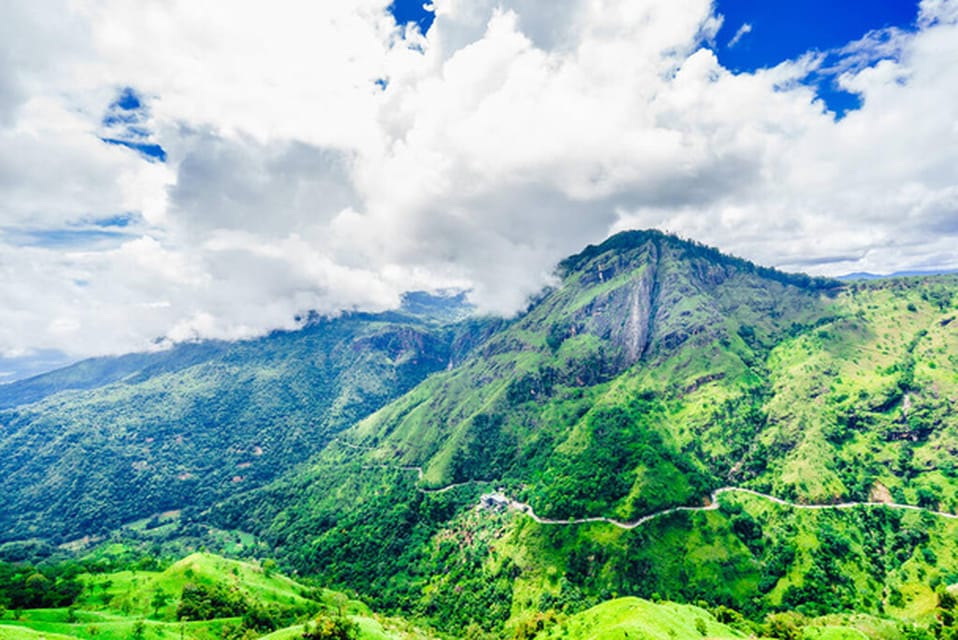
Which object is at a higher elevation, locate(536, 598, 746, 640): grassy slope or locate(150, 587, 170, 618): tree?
locate(150, 587, 170, 618): tree

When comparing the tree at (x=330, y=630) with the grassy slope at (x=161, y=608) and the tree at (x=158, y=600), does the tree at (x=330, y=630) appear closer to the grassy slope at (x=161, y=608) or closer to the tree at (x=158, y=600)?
the grassy slope at (x=161, y=608)

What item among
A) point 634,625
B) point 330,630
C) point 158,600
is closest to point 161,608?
point 158,600

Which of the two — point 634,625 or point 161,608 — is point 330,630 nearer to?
point 161,608

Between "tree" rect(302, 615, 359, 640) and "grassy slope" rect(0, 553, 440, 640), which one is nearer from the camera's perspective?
"grassy slope" rect(0, 553, 440, 640)

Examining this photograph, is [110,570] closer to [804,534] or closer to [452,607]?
[452,607]


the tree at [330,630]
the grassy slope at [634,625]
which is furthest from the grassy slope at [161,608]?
the grassy slope at [634,625]

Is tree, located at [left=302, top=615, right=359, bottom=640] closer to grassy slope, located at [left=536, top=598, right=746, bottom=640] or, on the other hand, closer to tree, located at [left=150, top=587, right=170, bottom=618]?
grassy slope, located at [left=536, top=598, right=746, bottom=640]

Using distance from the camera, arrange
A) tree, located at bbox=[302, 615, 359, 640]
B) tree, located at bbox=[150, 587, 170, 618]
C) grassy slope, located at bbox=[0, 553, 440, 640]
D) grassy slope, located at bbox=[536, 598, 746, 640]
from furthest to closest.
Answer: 1. tree, located at bbox=[150, 587, 170, 618]
2. grassy slope, located at bbox=[536, 598, 746, 640]
3. tree, located at bbox=[302, 615, 359, 640]
4. grassy slope, located at bbox=[0, 553, 440, 640]

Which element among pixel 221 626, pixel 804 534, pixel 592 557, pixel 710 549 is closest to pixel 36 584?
pixel 221 626

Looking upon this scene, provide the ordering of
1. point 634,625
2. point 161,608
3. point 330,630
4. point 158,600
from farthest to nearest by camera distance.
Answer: point 158,600
point 161,608
point 634,625
point 330,630

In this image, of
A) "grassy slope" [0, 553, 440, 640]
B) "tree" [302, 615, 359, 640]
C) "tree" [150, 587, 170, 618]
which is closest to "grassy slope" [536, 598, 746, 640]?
"grassy slope" [0, 553, 440, 640]

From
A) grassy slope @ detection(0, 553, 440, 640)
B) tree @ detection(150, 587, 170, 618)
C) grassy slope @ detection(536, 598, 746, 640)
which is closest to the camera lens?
grassy slope @ detection(0, 553, 440, 640)

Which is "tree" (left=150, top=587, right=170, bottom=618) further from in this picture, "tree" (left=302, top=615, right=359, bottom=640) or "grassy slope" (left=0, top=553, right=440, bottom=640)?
"tree" (left=302, top=615, right=359, bottom=640)

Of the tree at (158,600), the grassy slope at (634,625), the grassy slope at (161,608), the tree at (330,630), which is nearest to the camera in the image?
the grassy slope at (161,608)
